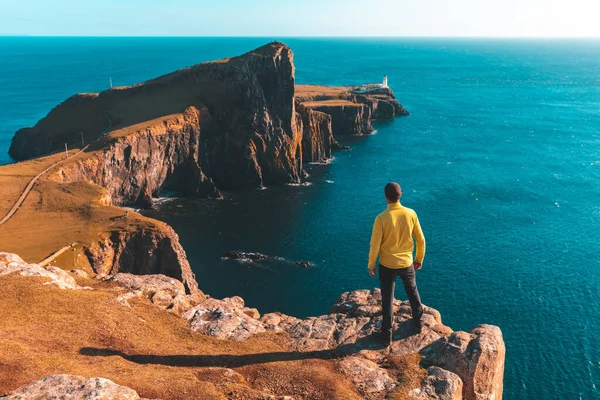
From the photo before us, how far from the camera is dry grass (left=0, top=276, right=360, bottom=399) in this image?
14.6m

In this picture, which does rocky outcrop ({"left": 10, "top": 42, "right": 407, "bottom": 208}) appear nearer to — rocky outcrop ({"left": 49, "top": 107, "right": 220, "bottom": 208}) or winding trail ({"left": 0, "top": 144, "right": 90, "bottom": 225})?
rocky outcrop ({"left": 49, "top": 107, "right": 220, "bottom": 208})

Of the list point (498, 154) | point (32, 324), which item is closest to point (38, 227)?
point (32, 324)

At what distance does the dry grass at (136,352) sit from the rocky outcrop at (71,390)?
3.62 feet

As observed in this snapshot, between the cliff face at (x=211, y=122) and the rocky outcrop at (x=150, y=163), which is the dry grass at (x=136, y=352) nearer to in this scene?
the rocky outcrop at (x=150, y=163)

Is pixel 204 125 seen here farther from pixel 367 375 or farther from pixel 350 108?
pixel 367 375

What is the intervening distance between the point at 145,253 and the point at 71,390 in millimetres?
43229

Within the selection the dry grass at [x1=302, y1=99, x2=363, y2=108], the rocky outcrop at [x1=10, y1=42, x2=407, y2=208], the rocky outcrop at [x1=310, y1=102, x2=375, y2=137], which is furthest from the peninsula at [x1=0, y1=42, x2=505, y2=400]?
the dry grass at [x1=302, y1=99, x2=363, y2=108]

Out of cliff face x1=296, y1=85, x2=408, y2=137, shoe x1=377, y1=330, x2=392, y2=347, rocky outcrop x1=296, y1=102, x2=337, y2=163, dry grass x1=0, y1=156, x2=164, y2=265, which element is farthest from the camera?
cliff face x1=296, y1=85, x2=408, y2=137

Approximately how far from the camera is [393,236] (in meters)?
16.2

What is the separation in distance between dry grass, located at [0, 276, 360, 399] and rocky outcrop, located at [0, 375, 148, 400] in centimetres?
110

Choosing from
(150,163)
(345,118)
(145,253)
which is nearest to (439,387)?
(145,253)

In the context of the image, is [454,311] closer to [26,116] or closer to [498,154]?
[498,154]

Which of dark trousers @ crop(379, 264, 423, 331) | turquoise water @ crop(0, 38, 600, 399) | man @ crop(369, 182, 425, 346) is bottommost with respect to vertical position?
turquoise water @ crop(0, 38, 600, 399)

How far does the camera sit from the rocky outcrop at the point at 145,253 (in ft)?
173
